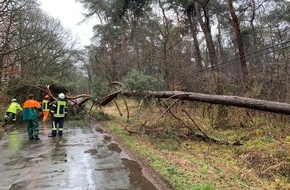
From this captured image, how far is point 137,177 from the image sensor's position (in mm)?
6340

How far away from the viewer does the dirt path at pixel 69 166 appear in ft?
19.8

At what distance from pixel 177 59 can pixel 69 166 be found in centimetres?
1589

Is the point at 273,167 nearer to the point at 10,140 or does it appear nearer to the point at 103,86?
the point at 10,140

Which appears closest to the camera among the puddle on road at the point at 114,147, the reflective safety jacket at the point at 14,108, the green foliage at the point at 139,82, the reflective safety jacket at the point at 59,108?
the puddle on road at the point at 114,147

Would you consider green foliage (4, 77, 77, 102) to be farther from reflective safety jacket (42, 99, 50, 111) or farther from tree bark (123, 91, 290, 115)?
tree bark (123, 91, 290, 115)

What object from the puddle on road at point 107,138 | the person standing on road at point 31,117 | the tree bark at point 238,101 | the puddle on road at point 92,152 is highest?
the tree bark at point 238,101

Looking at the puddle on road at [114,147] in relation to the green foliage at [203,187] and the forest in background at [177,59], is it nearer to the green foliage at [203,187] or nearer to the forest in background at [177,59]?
the forest in background at [177,59]

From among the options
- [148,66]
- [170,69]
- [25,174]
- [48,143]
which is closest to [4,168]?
[25,174]

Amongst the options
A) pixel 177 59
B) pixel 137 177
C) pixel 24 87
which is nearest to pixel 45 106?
pixel 24 87

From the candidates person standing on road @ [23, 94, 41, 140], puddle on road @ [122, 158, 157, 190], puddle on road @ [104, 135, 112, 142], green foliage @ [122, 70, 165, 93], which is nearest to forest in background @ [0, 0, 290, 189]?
green foliage @ [122, 70, 165, 93]

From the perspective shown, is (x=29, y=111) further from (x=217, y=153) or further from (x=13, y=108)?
(x=217, y=153)

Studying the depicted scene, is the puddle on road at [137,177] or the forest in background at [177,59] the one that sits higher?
the forest in background at [177,59]

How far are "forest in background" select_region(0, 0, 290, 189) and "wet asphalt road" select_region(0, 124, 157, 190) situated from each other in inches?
108

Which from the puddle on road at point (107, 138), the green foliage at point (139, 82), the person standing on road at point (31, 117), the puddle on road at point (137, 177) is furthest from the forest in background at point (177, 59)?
the person standing on road at point (31, 117)
